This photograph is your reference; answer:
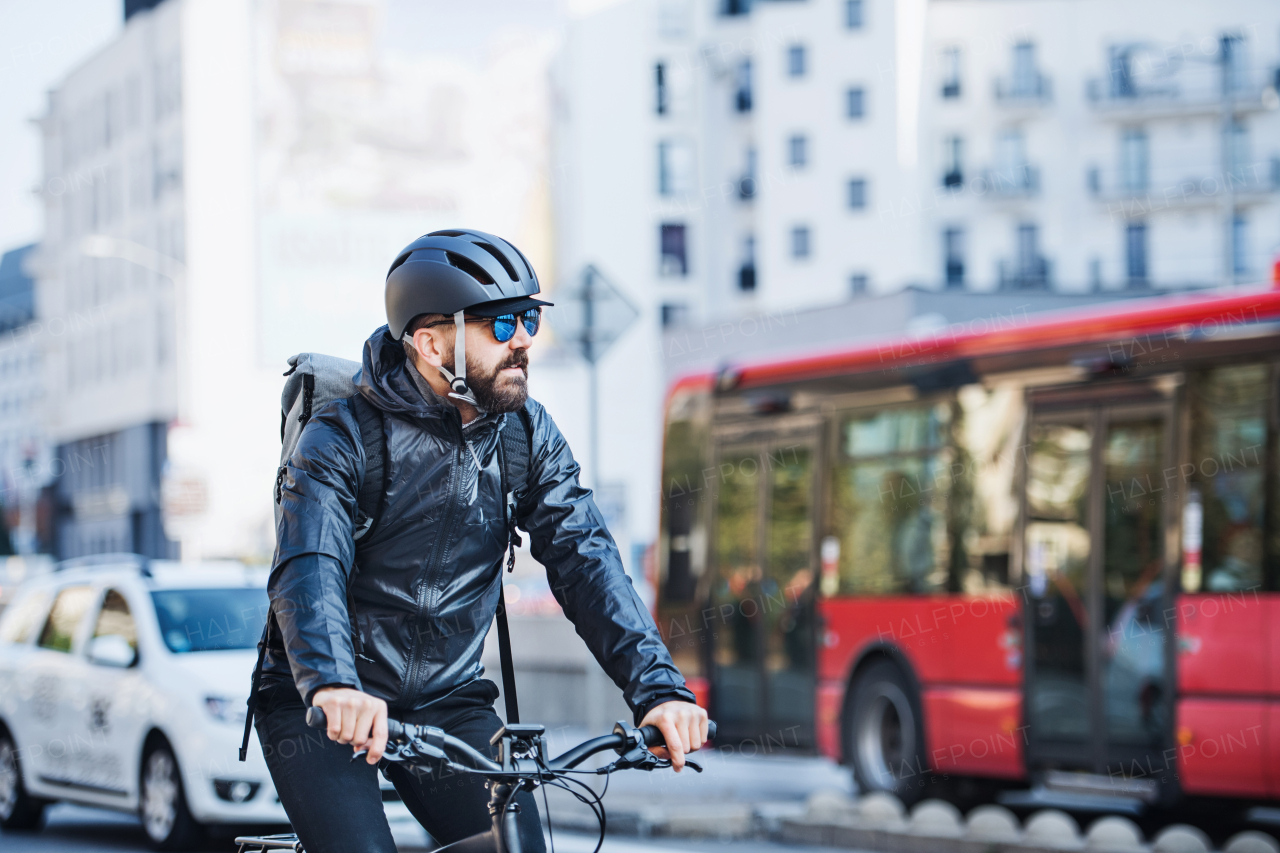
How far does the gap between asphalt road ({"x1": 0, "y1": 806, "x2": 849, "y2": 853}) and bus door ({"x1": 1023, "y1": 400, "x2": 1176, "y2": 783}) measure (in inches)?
78.2

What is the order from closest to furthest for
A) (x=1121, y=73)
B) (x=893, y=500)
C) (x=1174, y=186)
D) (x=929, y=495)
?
(x=929, y=495) < (x=893, y=500) < (x=1121, y=73) < (x=1174, y=186)

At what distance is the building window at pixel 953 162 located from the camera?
5688cm

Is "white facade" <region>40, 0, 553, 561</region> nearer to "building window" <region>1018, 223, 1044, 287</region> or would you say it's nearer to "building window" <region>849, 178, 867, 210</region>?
"building window" <region>849, 178, 867, 210</region>

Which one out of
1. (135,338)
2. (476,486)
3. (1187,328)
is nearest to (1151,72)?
(135,338)

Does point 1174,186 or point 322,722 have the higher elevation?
point 1174,186

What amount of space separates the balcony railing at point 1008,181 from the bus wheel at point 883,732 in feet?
148

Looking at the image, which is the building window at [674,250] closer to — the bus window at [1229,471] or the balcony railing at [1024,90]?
the balcony railing at [1024,90]

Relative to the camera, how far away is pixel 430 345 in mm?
3650

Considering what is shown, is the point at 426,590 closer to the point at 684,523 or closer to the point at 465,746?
the point at 465,746

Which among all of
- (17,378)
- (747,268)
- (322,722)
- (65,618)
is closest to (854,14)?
(747,268)

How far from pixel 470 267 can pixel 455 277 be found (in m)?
0.04

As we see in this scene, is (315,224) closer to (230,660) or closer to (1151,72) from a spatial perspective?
(1151,72)

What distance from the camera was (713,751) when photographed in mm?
16094

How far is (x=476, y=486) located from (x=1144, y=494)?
7956mm
